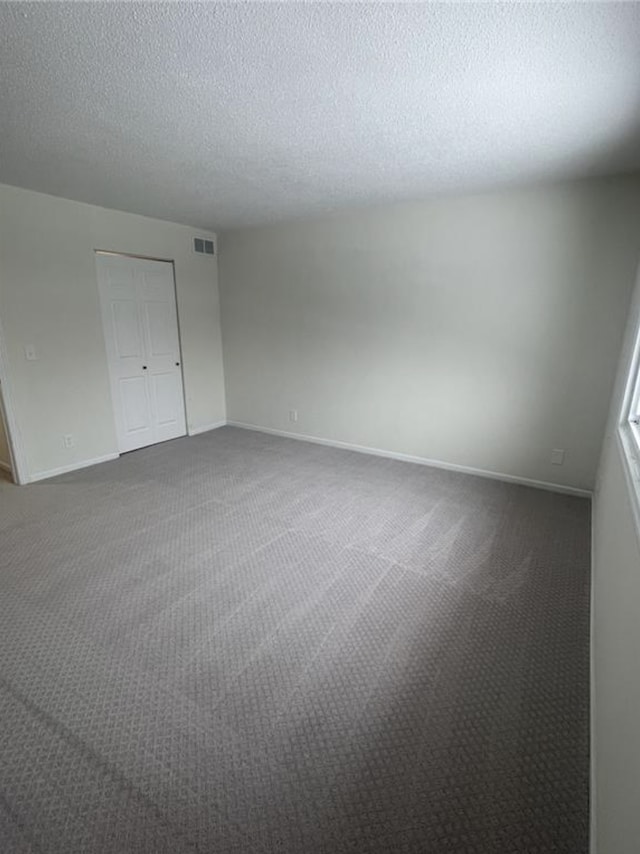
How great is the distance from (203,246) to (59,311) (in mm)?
1945

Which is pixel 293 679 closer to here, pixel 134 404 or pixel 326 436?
pixel 326 436

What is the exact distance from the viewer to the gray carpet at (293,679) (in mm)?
1218

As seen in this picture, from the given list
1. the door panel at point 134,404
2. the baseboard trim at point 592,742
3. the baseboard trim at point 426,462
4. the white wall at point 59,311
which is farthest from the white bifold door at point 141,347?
the baseboard trim at point 592,742

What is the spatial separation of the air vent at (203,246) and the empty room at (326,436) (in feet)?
0.10

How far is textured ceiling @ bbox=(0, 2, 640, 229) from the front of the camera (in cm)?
136

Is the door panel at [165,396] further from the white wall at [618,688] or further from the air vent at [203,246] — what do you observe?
the white wall at [618,688]

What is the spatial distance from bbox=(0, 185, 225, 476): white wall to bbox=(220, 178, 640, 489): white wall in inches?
55.7

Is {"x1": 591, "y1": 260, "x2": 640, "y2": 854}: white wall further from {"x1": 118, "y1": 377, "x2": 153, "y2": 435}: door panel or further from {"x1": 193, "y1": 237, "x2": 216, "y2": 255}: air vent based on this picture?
{"x1": 193, "y1": 237, "x2": 216, "y2": 255}: air vent

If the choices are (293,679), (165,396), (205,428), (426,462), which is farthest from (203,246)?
(293,679)

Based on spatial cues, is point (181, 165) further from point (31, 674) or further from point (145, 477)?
point (31, 674)

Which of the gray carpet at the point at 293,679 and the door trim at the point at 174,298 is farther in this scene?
the door trim at the point at 174,298

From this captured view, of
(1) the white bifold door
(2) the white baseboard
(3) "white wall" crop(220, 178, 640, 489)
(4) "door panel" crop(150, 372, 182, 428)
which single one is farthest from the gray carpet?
(2) the white baseboard

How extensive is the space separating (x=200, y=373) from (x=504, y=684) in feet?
14.9

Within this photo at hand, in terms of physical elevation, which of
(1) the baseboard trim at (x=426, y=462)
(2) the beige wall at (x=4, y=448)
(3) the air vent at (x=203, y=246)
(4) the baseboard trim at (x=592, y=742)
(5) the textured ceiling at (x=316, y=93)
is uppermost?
(5) the textured ceiling at (x=316, y=93)
